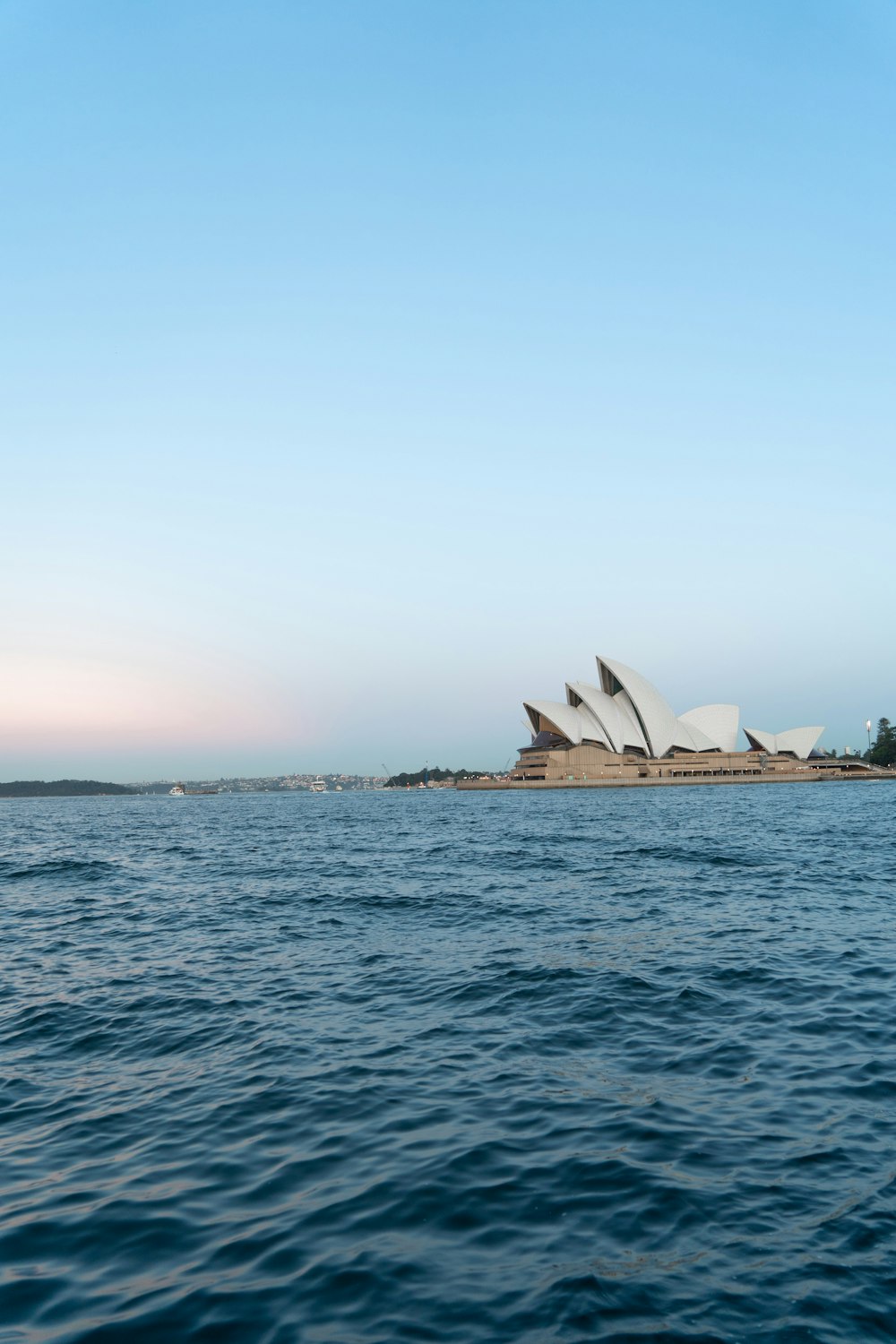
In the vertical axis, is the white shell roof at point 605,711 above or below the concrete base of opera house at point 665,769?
above

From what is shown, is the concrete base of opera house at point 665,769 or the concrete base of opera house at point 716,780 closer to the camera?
the concrete base of opera house at point 716,780

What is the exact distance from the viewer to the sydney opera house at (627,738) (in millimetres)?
135125

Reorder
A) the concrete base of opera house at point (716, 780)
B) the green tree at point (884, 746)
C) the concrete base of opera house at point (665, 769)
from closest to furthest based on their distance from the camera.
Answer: the concrete base of opera house at point (716, 780)
the concrete base of opera house at point (665, 769)
the green tree at point (884, 746)

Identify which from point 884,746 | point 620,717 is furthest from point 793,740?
point 620,717

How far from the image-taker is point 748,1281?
17.2ft

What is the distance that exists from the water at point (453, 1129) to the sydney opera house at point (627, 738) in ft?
386

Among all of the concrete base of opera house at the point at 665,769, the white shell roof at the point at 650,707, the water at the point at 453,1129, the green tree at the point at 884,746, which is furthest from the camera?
the green tree at the point at 884,746

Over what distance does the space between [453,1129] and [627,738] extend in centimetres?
13329

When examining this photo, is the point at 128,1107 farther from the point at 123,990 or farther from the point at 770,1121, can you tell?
the point at 770,1121

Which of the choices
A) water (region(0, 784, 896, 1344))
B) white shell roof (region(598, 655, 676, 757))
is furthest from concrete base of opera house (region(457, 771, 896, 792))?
water (region(0, 784, 896, 1344))

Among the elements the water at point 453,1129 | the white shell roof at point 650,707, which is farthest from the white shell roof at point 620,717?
the water at point 453,1129

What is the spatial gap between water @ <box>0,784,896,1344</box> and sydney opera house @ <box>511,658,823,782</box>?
117550 mm

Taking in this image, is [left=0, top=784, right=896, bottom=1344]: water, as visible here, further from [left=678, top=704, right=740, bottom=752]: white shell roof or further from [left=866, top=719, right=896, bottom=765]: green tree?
[left=866, top=719, right=896, bottom=765]: green tree

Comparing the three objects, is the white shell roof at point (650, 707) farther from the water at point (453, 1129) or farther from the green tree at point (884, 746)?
the water at point (453, 1129)
